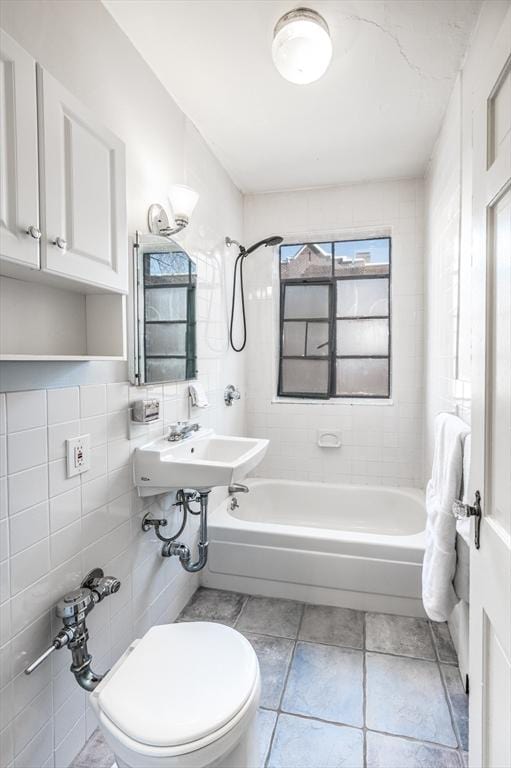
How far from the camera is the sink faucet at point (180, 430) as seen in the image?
179 cm

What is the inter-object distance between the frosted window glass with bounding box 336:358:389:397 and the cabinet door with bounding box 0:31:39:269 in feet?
7.98

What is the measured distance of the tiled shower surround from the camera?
105 cm

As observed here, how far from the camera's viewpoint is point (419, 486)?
9.14 ft

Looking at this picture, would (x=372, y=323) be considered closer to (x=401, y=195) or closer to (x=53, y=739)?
(x=401, y=195)

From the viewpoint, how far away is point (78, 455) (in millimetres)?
1286

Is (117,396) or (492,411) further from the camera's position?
(117,396)

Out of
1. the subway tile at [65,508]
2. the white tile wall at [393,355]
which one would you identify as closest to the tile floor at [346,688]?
the subway tile at [65,508]

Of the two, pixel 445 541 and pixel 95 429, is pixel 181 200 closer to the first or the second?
pixel 95 429

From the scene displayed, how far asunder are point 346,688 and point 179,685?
892 mm

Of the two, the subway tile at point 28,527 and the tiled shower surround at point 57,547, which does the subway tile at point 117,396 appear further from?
the subway tile at point 28,527

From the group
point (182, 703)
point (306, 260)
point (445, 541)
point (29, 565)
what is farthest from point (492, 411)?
point (306, 260)

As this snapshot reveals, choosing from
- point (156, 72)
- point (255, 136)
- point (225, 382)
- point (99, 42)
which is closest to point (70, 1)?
point (99, 42)

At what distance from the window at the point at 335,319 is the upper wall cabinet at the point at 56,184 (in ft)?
6.43

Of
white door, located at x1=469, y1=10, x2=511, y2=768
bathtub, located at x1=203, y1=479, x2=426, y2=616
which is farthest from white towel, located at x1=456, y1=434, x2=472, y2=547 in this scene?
bathtub, located at x1=203, y1=479, x2=426, y2=616
